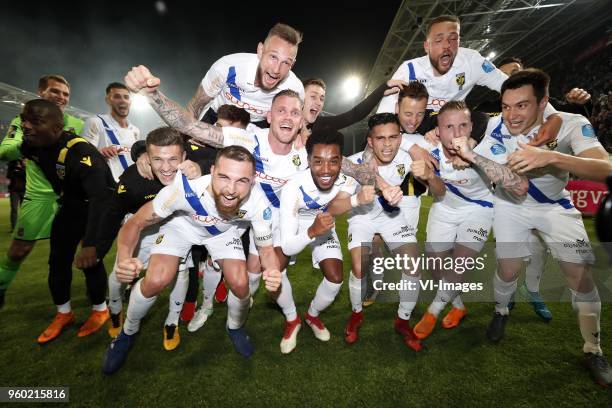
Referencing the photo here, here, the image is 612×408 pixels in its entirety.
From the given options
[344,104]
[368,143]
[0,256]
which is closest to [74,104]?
[344,104]

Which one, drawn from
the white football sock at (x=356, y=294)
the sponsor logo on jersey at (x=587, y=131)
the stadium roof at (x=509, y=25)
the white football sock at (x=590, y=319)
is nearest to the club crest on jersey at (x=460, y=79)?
the sponsor logo on jersey at (x=587, y=131)

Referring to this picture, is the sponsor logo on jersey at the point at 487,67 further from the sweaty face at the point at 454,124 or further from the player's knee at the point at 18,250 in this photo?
the player's knee at the point at 18,250

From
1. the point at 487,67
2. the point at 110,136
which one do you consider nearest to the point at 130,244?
the point at 110,136

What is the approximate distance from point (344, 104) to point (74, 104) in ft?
108

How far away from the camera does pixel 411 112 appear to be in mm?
3461

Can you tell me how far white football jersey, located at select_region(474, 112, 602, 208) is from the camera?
276 centimetres

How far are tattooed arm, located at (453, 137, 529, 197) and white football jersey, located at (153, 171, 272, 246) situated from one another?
190cm

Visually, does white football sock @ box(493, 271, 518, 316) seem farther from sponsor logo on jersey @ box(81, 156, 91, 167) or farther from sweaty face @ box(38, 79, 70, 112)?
sweaty face @ box(38, 79, 70, 112)

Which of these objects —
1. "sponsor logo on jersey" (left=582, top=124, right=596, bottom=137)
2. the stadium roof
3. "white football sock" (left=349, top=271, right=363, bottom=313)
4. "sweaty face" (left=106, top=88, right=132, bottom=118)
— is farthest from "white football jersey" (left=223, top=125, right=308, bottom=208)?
the stadium roof

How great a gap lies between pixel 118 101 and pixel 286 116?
11.8ft

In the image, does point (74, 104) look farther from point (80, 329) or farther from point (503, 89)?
point (503, 89)

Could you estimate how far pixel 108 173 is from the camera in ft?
10.8

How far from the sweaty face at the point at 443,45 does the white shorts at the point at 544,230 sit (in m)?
1.76

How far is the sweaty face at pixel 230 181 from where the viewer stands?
Answer: 2623mm
